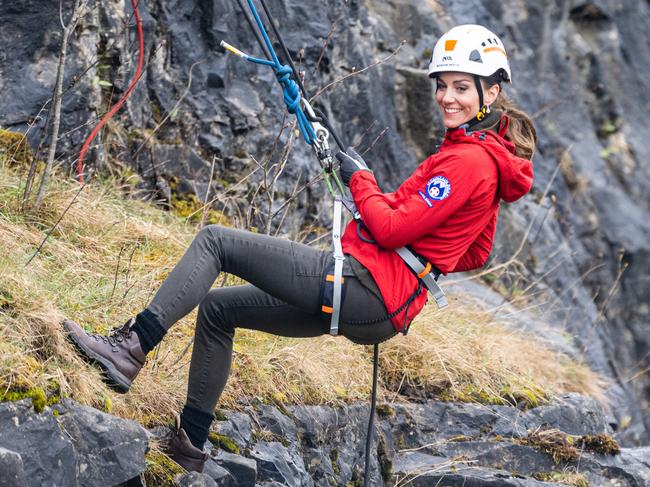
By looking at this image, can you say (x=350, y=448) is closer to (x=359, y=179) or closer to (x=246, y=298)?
(x=246, y=298)

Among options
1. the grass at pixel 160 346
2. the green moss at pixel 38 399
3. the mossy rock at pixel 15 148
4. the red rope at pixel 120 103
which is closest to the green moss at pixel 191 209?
the grass at pixel 160 346

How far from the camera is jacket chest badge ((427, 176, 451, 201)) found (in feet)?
13.0

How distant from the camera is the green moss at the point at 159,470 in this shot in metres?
4.13

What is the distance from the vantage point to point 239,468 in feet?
14.9

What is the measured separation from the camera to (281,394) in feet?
17.7

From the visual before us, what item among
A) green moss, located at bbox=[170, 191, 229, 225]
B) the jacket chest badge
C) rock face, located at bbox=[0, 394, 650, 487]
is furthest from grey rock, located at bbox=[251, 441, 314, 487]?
green moss, located at bbox=[170, 191, 229, 225]

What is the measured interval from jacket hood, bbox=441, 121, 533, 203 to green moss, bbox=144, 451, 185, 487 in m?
1.84

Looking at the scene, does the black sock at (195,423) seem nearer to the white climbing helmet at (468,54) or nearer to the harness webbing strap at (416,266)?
the harness webbing strap at (416,266)

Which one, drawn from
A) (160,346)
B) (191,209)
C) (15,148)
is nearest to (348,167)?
(160,346)

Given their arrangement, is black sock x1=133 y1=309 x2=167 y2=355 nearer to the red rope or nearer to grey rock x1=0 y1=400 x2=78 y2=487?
grey rock x1=0 y1=400 x2=78 y2=487

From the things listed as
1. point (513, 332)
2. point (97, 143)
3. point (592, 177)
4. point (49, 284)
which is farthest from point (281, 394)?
point (592, 177)

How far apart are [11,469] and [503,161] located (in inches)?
89.6

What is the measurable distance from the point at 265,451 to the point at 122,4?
3674 mm

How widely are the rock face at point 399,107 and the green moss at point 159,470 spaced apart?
21.3 inches
